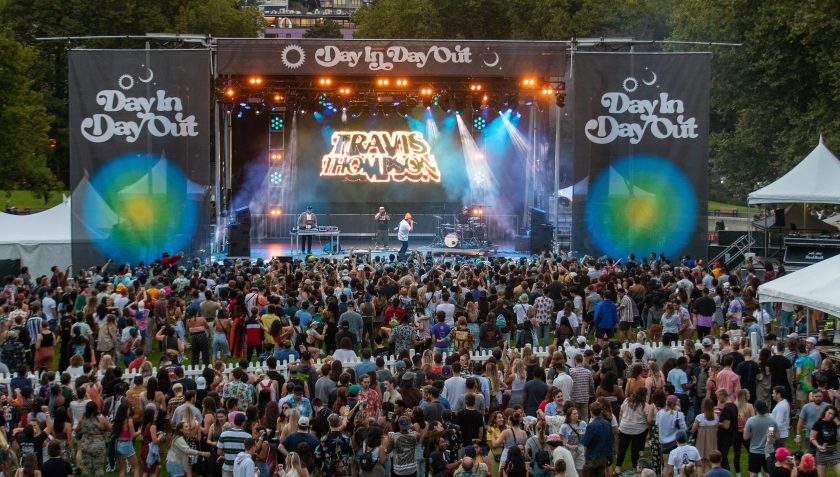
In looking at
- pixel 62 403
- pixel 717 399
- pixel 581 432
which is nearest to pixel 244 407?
pixel 62 403

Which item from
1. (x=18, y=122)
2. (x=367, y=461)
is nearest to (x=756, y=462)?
(x=367, y=461)

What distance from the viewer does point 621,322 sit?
59.7 ft

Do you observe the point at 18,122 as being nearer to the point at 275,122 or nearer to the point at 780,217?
the point at 275,122

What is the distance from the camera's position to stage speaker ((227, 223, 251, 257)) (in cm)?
3036

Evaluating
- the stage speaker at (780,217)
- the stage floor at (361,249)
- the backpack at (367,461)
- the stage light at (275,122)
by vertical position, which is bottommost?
the backpack at (367,461)

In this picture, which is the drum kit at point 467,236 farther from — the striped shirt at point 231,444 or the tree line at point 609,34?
the striped shirt at point 231,444

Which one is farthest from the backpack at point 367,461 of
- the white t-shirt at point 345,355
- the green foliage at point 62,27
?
the green foliage at point 62,27

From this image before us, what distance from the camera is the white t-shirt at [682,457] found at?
34.4 feet

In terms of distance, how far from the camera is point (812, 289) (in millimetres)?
15016

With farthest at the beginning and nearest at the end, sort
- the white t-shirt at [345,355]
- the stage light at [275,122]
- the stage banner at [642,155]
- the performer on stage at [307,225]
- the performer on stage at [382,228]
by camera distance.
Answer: the stage light at [275,122] → the performer on stage at [382,228] → the performer on stage at [307,225] → the stage banner at [642,155] → the white t-shirt at [345,355]

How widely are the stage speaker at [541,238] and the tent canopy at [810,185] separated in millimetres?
5921

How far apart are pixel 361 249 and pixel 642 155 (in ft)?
31.6

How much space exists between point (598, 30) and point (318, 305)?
3939 cm

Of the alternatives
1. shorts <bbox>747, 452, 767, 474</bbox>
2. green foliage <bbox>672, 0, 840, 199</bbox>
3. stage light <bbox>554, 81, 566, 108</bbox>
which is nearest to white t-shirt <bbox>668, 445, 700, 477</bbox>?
shorts <bbox>747, 452, 767, 474</bbox>
